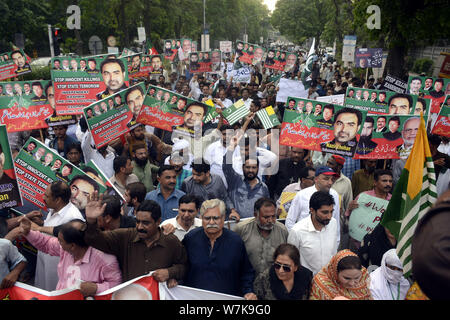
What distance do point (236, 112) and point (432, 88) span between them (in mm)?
5063

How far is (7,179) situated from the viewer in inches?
159

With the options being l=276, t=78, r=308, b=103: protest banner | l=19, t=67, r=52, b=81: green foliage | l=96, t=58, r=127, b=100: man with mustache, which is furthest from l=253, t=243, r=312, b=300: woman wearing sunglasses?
l=19, t=67, r=52, b=81: green foliage

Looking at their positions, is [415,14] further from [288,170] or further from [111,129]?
[111,129]

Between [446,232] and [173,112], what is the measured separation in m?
6.07

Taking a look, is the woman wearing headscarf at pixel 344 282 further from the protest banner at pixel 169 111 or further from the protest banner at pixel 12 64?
the protest banner at pixel 12 64

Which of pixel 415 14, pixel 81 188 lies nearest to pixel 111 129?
pixel 81 188

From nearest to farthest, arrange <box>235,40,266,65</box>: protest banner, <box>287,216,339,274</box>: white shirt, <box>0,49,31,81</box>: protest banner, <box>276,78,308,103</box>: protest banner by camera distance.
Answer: <box>287,216,339,274</box>: white shirt
<box>276,78,308,103</box>: protest banner
<box>0,49,31,81</box>: protest banner
<box>235,40,266,65</box>: protest banner

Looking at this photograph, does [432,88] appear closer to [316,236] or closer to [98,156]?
[316,236]

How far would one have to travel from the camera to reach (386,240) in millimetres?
3930

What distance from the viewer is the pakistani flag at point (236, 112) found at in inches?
298

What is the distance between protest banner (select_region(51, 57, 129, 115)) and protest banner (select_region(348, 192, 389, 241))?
501cm

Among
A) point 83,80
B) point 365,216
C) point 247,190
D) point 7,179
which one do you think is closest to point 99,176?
point 7,179

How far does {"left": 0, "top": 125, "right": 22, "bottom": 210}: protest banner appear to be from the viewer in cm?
400

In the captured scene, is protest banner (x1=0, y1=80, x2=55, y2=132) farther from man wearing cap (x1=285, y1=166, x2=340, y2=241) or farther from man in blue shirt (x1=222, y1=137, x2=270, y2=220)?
man wearing cap (x1=285, y1=166, x2=340, y2=241)
